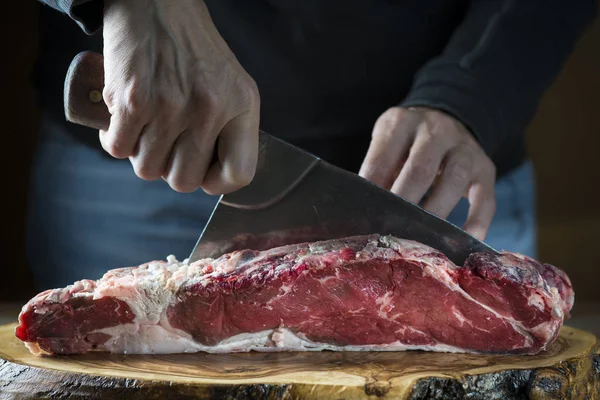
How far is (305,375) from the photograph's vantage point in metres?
1.55

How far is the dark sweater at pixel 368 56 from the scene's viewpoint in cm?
269

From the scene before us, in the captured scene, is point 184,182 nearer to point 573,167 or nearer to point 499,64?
point 499,64

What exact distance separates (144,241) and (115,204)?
0.20m

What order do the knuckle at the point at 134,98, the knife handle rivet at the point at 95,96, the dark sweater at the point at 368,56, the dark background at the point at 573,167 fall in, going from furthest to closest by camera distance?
the dark background at the point at 573,167 < the dark sweater at the point at 368,56 < the knife handle rivet at the point at 95,96 < the knuckle at the point at 134,98

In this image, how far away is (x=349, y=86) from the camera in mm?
2900

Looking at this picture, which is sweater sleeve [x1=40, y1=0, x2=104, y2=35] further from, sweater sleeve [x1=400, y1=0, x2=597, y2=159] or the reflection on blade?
sweater sleeve [x1=400, y1=0, x2=597, y2=159]

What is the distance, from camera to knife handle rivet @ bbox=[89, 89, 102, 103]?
1.73m

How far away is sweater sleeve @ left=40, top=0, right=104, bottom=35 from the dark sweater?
3.07ft

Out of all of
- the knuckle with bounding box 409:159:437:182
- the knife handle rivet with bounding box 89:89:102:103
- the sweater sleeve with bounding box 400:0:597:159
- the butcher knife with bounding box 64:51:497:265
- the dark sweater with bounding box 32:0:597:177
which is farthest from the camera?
the dark sweater with bounding box 32:0:597:177

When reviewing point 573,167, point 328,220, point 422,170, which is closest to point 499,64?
point 422,170

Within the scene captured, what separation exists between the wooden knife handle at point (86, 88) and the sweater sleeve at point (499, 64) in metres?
1.15

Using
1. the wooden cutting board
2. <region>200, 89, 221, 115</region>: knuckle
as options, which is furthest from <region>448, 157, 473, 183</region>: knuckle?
<region>200, 89, 221, 115</region>: knuckle

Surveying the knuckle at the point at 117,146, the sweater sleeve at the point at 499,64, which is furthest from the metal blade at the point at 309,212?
the sweater sleeve at the point at 499,64

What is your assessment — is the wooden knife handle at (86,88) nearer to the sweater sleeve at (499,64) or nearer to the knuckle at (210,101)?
the knuckle at (210,101)
